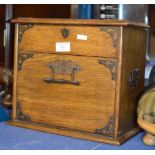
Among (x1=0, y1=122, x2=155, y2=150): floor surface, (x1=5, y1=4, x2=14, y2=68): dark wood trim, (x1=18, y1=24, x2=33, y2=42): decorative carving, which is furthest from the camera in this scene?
(x1=5, y1=4, x2=14, y2=68): dark wood trim

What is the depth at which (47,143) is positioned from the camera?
751mm

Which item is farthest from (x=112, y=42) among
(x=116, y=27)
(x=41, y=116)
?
(x=41, y=116)

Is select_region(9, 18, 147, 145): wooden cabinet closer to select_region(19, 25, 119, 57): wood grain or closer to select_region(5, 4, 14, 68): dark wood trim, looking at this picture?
select_region(19, 25, 119, 57): wood grain

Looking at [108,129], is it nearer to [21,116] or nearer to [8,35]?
[21,116]

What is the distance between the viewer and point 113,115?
2.53 feet

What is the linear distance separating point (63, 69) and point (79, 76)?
5 cm

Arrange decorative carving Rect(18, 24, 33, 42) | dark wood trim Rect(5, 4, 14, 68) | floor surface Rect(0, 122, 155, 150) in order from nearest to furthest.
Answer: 1. floor surface Rect(0, 122, 155, 150)
2. decorative carving Rect(18, 24, 33, 42)
3. dark wood trim Rect(5, 4, 14, 68)

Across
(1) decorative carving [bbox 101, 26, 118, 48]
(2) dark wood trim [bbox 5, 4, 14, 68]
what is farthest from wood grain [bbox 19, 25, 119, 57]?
(2) dark wood trim [bbox 5, 4, 14, 68]

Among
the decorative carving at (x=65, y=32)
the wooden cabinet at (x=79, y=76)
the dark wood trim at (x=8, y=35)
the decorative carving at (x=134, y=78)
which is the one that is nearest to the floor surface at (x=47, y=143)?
the wooden cabinet at (x=79, y=76)

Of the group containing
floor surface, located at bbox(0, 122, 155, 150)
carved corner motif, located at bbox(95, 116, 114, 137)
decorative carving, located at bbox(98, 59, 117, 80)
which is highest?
decorative carving, located at bbox(98, 59, 117, 80)

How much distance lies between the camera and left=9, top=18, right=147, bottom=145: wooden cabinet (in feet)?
2.51

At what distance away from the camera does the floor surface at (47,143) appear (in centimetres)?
72

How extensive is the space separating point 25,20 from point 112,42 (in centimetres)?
25
